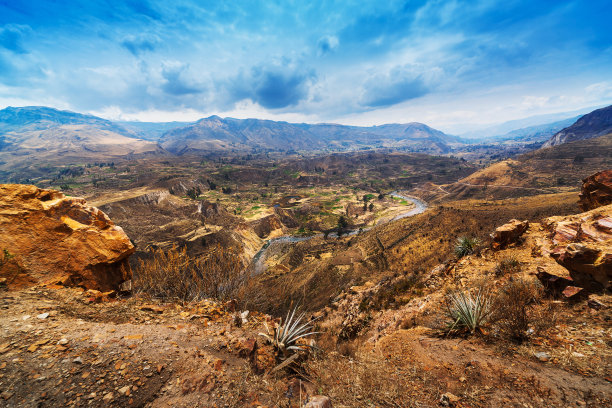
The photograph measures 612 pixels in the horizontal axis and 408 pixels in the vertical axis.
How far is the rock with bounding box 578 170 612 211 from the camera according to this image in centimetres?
1216

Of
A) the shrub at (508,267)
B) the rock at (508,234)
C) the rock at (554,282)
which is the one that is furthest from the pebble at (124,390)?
the rock at (508,234)

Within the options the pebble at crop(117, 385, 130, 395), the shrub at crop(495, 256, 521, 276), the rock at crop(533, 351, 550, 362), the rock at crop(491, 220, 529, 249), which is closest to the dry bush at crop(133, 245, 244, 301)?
the pebble at crop(117, 385, 130, 395)

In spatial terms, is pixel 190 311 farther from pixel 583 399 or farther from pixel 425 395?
pixel 583 399

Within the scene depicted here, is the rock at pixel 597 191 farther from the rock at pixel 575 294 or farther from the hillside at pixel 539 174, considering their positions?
the hillside at pixel 539 174

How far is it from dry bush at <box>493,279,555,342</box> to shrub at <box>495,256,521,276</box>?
9.73ft

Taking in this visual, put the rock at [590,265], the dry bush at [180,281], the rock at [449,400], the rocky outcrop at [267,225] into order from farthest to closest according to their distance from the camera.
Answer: the rocky outcrop at [267,225], the dry bush at [180,281], the rock at [590,265], the rock at [449,400]

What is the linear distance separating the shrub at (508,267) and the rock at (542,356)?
5.67m

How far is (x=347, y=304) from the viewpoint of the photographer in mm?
16188

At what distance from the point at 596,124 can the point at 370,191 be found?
223725 millimetres

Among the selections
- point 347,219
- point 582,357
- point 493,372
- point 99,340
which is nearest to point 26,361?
point 99,340

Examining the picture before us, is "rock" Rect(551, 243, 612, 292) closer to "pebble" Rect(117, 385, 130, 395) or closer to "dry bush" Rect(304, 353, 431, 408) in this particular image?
"dry bush" Rect(304, 353, 431, 408)

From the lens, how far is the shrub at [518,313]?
16.1 ft

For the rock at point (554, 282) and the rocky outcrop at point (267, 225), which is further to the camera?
the rocky outcrop at point (267, 225)

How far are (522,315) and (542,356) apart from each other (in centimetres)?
87
